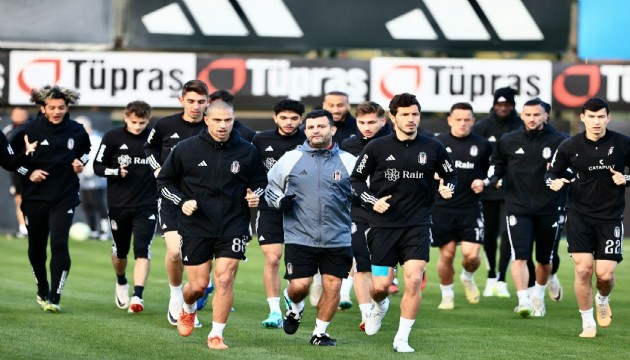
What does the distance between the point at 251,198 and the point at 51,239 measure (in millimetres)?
3813

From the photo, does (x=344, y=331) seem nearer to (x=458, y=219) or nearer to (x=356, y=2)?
(x=458, y=219)

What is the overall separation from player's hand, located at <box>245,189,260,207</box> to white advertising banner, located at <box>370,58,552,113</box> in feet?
49.8

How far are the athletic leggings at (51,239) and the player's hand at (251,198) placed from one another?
11.8ft

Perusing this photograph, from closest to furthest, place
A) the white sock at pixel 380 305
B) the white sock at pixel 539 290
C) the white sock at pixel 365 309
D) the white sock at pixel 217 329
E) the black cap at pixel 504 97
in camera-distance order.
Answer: the white sock at pixel 217 329 < the white sock at pixel 380 305 < the white sock at pixel 365 309 < the white sock at pixel 539 290 < the black cap at pixel 504 97

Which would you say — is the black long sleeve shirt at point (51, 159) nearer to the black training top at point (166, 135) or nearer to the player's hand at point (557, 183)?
the black training top at point (166, 135)

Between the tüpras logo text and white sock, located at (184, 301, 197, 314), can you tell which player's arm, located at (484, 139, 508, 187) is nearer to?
white sock, located at (184, 301, 197, 314)

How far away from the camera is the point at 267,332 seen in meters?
13.2

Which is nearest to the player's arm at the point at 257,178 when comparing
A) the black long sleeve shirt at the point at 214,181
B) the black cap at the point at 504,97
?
the black long sleeve shirt at the point at 214,181

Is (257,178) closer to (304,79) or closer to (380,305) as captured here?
(380,305)

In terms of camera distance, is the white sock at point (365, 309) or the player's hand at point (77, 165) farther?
the player's hand at point (77, 165)

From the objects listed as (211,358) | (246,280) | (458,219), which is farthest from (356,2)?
(211,358)

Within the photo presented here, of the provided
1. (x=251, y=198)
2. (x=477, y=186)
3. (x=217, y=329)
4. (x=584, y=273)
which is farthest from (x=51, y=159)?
(x=584, y=273)

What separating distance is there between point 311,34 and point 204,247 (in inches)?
598

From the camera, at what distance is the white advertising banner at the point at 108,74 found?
87.9 feet
